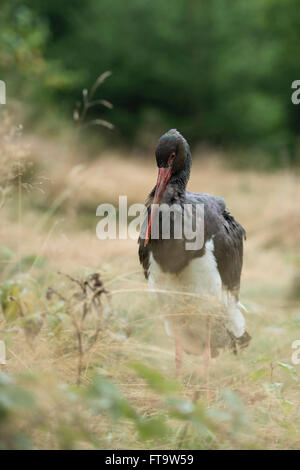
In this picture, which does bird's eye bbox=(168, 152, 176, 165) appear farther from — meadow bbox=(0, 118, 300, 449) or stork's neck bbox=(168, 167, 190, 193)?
meadow bbox=(0, 118, 300, 449)

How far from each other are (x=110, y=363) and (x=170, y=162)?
102 cm

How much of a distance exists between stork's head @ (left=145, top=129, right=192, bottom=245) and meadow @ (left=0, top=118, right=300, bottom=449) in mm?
472

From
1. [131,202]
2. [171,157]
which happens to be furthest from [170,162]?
[131,202]

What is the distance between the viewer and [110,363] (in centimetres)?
278

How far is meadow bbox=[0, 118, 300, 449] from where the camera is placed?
1700 mm

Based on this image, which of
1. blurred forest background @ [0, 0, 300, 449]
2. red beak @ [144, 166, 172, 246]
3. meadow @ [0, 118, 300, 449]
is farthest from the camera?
red beak @ [144, 166, 172, 246]

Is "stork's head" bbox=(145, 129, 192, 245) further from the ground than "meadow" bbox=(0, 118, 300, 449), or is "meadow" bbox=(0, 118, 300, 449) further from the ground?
"stork's head" bbox=(145, 129, 192, 245)

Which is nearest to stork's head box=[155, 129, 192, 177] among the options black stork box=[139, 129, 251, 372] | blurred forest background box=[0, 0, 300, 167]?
black stork box=[139, 129, 251, 372]

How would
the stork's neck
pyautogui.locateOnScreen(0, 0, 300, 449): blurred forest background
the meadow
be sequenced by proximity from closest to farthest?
the meadow < pyautogui.locateOnScreen(0, 0, 300, 449): blurred forest background < the stork's neck

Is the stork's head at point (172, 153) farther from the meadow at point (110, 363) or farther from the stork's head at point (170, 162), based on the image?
the meadow at point (110, 363)

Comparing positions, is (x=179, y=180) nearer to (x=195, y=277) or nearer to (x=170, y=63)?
(x=195, y=277)

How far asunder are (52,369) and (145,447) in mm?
453

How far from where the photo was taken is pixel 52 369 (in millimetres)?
2406
